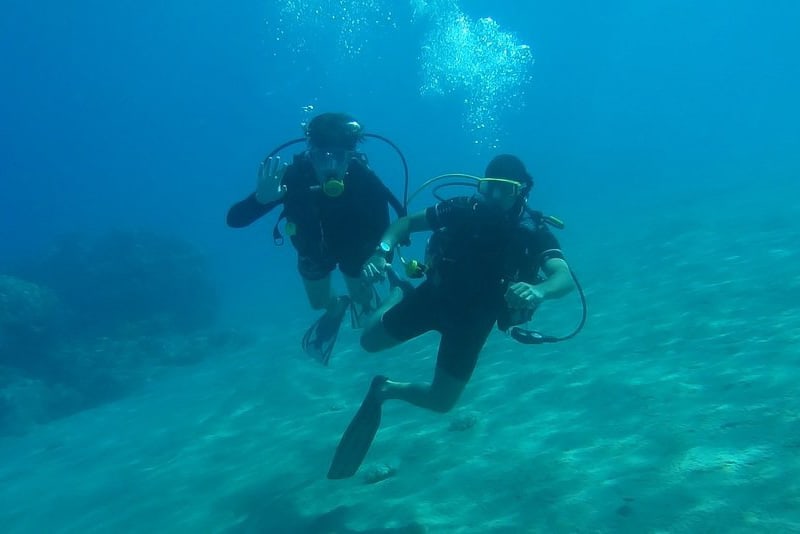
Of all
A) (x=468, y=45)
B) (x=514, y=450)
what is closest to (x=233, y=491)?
(x=514, y=450)

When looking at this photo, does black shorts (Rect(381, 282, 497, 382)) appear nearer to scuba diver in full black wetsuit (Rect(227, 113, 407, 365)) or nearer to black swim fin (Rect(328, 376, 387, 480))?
scuba diver in full black wetsuit (Rect(227, 113, 407, 365))

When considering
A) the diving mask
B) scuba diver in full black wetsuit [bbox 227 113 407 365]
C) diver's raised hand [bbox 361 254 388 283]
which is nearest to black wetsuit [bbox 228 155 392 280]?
scuba diver in full black wetsuit [bbox 227 113 407 365]

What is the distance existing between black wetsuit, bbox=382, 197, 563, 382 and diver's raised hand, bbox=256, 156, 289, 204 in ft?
6.31

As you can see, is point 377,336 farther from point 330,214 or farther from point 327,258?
point 330,214

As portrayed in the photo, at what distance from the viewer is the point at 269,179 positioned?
6.36 m

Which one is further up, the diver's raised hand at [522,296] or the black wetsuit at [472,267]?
the black wetsuit at [472,267]

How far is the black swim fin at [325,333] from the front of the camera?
26.6ft

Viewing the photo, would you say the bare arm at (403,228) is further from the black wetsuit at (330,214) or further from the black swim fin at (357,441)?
the black swim fin at (357,441)

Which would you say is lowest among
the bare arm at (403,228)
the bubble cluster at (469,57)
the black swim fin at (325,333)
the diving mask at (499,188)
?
the diving mask at (499,188)

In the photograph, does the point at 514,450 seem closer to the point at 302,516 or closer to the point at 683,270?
the point at 302,516

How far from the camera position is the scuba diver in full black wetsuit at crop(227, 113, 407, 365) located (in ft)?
21.9

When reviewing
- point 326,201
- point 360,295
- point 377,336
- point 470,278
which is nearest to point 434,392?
point 377,336

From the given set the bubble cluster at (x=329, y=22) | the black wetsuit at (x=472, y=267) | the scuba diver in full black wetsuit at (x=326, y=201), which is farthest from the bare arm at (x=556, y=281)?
the bubble cluster at (x=329, y=22)

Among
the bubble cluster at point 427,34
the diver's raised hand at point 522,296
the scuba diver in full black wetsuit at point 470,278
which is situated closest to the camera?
the diver's raised hand at point 522,296
